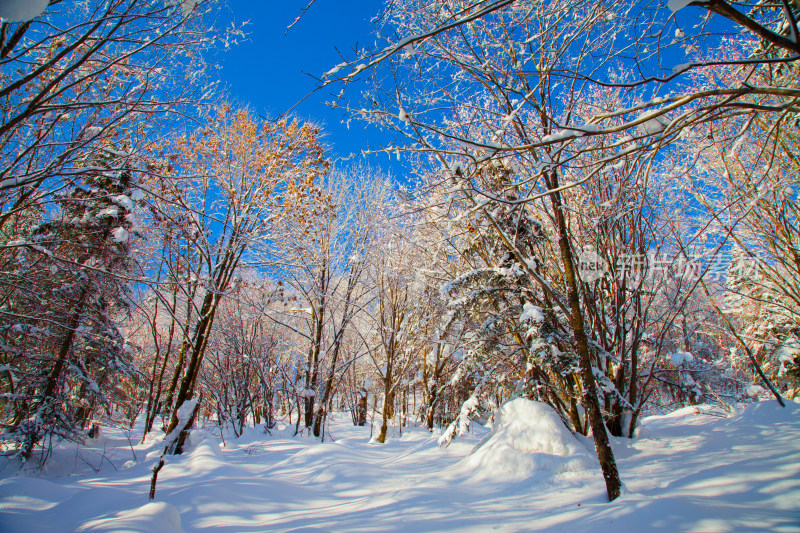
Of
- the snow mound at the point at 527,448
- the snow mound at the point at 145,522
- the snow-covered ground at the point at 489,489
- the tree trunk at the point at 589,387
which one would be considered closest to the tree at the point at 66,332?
the snow-covered ground at the point at 489,489

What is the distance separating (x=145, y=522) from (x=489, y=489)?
3.70m

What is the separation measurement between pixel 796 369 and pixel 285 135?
1518 cm

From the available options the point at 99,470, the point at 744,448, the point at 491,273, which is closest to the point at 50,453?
the point at 99,470

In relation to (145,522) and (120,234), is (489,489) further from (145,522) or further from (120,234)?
(120,234)

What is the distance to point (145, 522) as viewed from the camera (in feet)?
7.86

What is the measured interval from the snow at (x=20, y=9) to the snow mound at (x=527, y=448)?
5.74m

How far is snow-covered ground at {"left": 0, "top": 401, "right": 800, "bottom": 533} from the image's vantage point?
104 inches

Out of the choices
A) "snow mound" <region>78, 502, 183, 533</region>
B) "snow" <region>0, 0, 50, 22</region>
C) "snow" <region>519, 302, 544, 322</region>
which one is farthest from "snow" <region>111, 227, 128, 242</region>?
"snow" <region>519, 302, 544, 322</region>

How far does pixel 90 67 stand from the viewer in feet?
9.48

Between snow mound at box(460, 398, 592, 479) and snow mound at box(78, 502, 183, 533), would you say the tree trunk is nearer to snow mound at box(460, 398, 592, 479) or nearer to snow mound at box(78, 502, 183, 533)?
snow mound at box(460, 398, 592, 479)

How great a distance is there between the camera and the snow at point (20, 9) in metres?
1.03

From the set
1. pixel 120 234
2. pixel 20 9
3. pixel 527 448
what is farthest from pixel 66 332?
pixel 527 448

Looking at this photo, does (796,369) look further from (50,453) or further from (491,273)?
(50,453)

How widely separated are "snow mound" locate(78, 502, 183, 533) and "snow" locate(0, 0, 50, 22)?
2.90m
